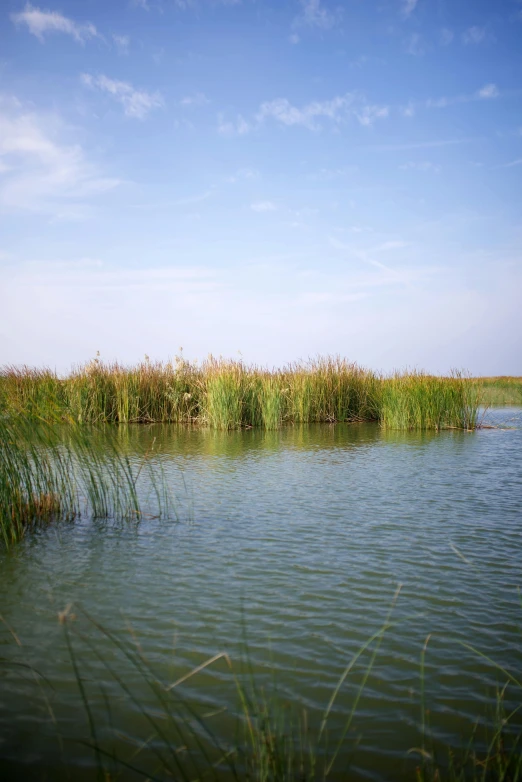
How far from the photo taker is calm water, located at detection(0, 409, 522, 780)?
243 centimetres

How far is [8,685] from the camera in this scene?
2.70 m

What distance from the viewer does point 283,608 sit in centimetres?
353

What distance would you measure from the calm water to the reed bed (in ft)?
26.8

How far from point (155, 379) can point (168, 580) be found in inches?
534

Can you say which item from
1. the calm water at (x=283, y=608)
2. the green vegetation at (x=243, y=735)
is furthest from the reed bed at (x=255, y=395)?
the green vegetation at (x=243, y=735)

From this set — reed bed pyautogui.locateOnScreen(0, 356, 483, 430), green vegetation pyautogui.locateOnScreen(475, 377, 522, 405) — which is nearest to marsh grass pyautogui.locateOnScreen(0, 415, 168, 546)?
reed bed pyautogui.locateOnScreen(0, 356, 483, 430)

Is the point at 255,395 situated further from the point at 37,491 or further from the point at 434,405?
the point at 37,491

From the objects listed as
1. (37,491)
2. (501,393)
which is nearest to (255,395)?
(37,491)

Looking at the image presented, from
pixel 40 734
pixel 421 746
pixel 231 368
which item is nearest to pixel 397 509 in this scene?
pixel 421 746

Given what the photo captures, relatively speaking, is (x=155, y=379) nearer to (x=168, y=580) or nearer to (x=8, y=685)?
(x=168, y=580)

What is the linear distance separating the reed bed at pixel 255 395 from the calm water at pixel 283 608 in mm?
8159

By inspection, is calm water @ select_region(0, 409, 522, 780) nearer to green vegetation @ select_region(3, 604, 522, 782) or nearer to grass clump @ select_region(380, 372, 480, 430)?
green vegetation @ select_region(3, 604, 522, 782)

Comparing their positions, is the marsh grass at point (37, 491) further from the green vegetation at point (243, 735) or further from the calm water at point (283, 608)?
the green vegetation at point (243, 735)

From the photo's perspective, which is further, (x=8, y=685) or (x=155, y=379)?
(x=155, y=379)
